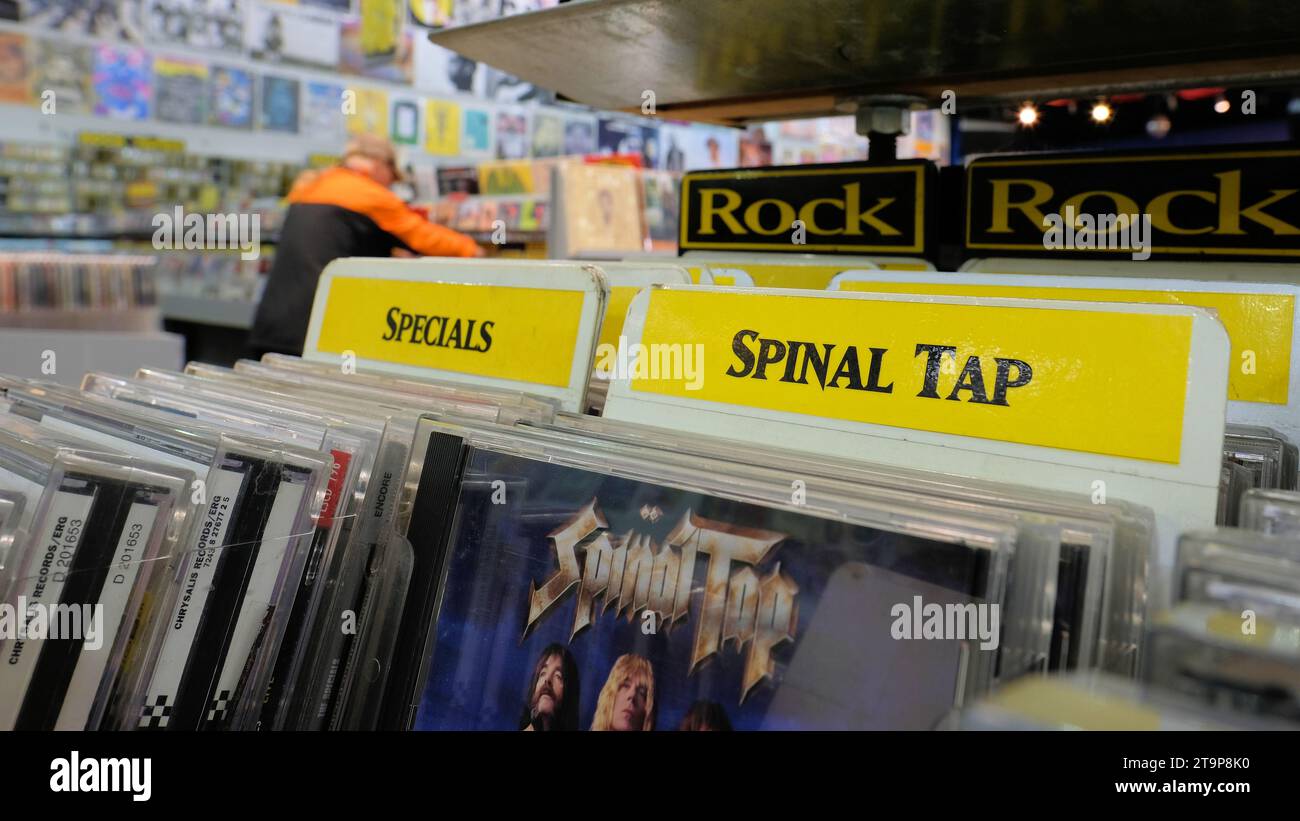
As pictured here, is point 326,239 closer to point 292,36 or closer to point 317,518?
point 317,518

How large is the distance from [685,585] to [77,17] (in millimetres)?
5782

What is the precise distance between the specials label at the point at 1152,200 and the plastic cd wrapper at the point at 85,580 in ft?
3.40

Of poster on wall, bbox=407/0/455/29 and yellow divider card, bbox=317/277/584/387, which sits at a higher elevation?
poster on wall, bbox=407/0/455/29

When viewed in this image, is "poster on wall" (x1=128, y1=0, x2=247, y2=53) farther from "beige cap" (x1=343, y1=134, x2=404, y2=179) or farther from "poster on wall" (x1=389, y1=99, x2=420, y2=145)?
"beige cap" (x1=343, y1=134, x2=404, y2=179)

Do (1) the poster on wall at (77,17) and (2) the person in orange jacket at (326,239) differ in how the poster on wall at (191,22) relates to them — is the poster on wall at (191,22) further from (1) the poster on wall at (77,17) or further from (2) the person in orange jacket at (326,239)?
(2) the person in orange jacket at (326,239)

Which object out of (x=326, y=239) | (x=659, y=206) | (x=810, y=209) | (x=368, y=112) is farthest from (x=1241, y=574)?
(x=368, y=112)

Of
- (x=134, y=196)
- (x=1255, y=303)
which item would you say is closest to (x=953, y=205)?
(x=1255, y=303)

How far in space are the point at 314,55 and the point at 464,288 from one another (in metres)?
5.53

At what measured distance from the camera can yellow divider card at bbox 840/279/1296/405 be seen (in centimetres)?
87

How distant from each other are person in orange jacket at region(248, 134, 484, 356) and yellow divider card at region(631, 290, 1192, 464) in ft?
8.38

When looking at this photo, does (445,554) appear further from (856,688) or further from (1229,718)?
(1229,718)

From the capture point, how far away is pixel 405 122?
631cm

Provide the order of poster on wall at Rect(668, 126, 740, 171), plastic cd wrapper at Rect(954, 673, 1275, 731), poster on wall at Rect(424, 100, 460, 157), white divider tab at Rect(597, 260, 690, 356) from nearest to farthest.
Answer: plastic cd wrapper at Rect(954, 673, 1275, 731) < white divider tab at Rect(597, 260, 690, 356) < poster on wall at Rect(424, 100, 460, 157) < poster on wall at Rect(668, 126, 740, 171)

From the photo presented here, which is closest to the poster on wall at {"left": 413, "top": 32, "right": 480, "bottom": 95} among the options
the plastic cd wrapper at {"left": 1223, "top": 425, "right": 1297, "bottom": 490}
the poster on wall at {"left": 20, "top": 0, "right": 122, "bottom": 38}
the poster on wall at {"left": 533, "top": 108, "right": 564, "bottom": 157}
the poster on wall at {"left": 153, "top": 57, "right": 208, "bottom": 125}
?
the poster on wall at {"left": 533, "top": 108, "right": 564, "bottom": 157}
